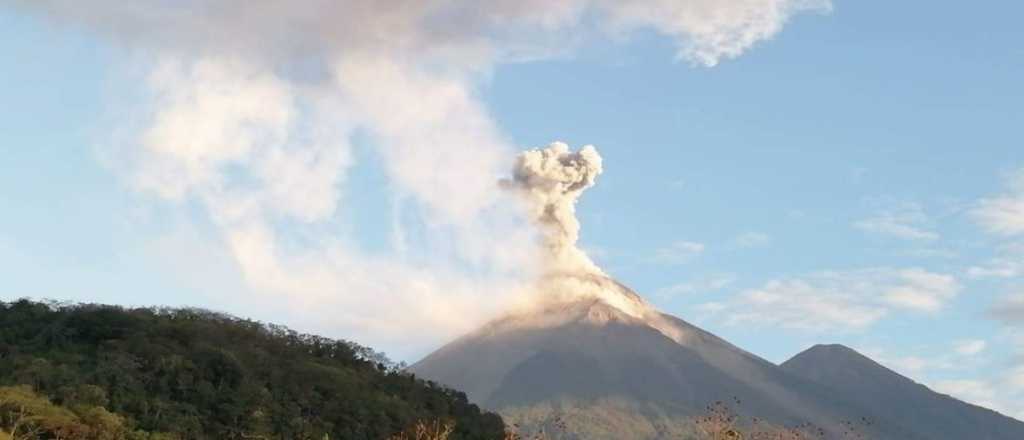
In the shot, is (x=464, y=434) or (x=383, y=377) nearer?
(x=464, y=434)

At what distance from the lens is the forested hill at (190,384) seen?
66562mm

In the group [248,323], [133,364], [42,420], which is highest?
[248,323]

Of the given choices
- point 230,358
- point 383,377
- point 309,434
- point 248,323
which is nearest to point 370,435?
point 309,434

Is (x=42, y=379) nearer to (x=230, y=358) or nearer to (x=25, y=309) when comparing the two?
(x=230, y=358)

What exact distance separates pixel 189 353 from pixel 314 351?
1866 centimetres

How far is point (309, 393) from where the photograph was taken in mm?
79438

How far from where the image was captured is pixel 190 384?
75062mm

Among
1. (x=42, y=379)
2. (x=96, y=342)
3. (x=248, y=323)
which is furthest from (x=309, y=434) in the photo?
(x=248, y=323)

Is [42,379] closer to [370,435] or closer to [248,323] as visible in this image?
[370,435]

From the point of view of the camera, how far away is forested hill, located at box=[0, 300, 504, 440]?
6656 cm

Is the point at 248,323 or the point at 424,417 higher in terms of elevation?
the point at 248,323

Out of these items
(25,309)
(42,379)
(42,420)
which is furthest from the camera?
(25,309)

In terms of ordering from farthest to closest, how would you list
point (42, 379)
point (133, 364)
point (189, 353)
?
point (189, 353), point (133, 364), point (42, 379)

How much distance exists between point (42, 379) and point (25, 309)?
25.8 meters
